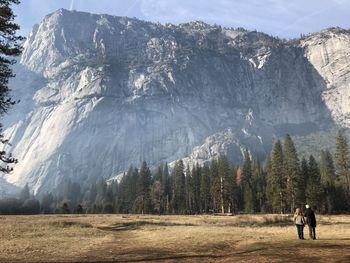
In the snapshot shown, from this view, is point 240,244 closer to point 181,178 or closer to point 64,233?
point 64,233

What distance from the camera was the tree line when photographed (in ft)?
331

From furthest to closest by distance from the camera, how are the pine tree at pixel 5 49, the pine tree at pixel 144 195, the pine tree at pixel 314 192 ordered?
the pine tree at pixel 144 195 → the pine tree at pixel 314 192 → the pine tree at pixel 5 49

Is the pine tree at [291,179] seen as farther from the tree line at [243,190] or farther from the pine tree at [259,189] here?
the pine tree at [259,189]

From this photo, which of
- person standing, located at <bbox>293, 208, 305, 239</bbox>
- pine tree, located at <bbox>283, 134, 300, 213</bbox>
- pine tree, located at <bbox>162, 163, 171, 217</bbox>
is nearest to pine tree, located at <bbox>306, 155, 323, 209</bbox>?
pine tree, located at <bbox>283, 134, 300, 213</bbox>

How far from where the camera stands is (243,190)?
136 m

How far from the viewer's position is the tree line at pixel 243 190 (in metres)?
101

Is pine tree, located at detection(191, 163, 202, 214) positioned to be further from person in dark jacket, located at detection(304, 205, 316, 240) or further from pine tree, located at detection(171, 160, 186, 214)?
person in dark jacket, located at detection(304, 205, 316, 240)

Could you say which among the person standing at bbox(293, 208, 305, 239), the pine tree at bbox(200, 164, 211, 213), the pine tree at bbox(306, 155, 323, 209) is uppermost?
the pine tree at bbox(200, 164, 211, 213)

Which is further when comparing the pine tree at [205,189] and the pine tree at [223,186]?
the pine tree at [205,189]

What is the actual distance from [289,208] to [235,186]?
26.6 meters

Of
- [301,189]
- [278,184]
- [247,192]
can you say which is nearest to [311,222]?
[278,184]

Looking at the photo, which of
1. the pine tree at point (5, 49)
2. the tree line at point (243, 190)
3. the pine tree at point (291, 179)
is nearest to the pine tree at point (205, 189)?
the tree line at point (243, 190)

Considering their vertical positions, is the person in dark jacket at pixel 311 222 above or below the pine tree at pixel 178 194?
below

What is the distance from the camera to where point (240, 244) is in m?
29.5
